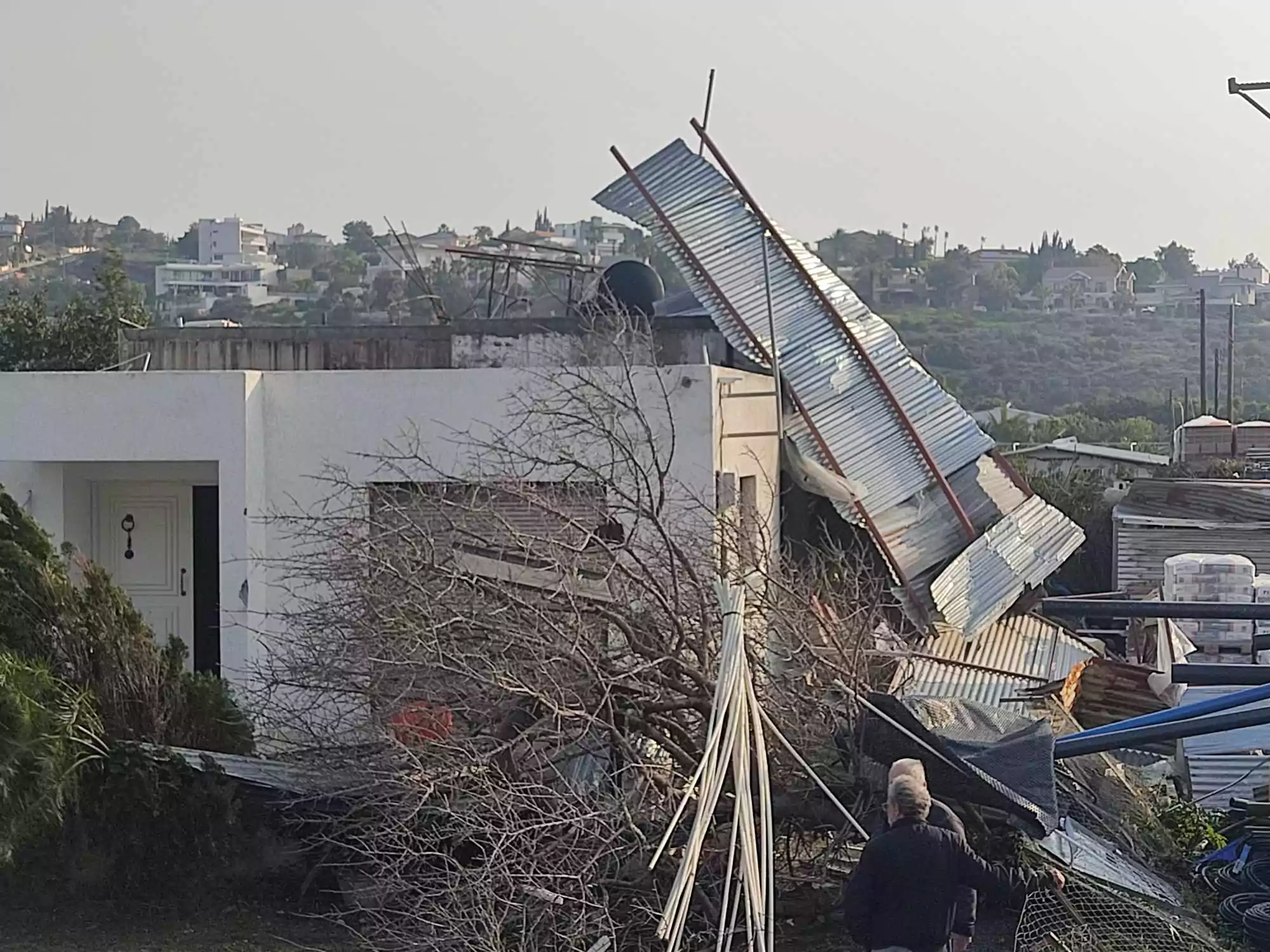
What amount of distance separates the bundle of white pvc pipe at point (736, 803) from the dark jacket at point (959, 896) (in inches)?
22.5

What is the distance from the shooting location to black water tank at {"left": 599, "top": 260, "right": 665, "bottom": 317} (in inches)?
637

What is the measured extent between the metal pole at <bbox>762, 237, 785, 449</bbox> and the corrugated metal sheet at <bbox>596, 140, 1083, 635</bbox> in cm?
8

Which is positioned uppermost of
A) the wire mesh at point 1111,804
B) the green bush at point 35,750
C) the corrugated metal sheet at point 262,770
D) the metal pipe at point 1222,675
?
the metal pipe at point 1222,675

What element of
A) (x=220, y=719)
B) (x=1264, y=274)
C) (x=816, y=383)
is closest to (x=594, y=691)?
(x=220, y=719)

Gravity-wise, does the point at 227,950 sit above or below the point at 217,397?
below

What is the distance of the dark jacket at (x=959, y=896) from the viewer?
19.3 feet

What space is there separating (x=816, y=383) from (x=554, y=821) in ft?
28.3

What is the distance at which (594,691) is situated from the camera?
699cm

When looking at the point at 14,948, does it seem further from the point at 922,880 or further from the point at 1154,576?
the point at 1154,576

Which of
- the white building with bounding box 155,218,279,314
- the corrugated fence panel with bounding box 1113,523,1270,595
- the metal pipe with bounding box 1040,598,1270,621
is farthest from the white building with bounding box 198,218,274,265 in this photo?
the metal pipe with bounding box 1040,598,1270,621

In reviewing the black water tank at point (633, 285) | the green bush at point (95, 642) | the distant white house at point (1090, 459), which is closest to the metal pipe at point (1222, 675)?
the green bush at point (95, 642)

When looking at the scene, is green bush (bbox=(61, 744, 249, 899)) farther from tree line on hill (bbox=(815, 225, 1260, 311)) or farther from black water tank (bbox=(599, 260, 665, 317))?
tree line on hill (bbox=(815, 225, 1260, 311))

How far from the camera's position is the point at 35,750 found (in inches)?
287

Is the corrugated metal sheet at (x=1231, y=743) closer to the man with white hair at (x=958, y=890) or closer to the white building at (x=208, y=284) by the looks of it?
the man with white hair at (x=958, y=890)
